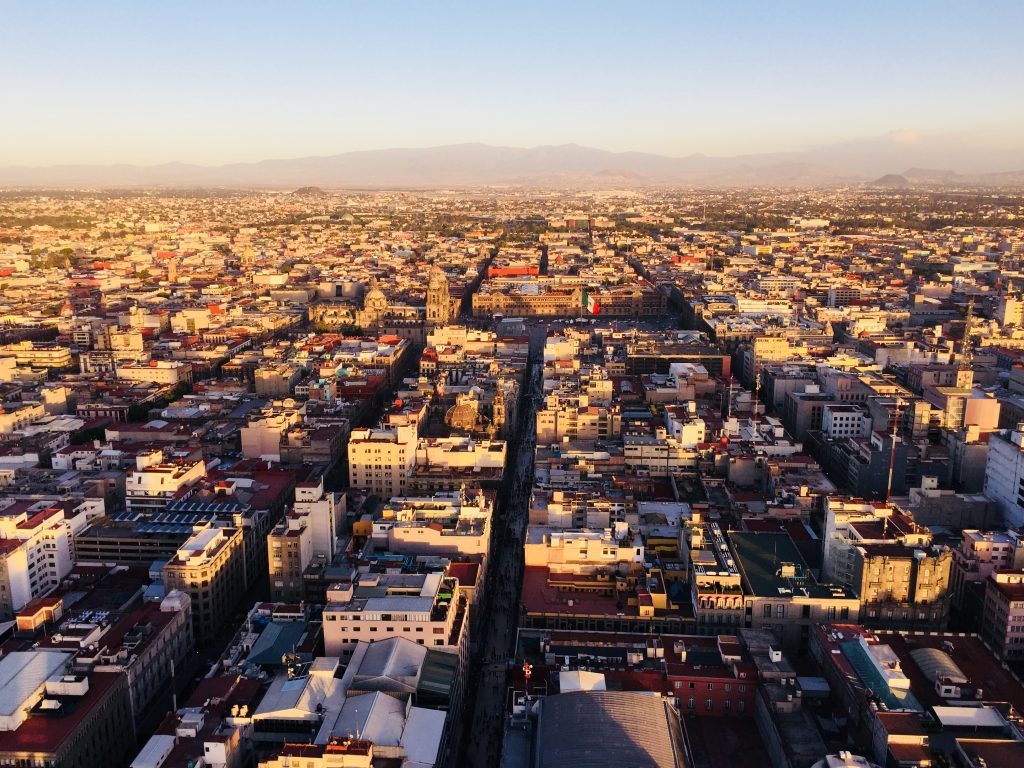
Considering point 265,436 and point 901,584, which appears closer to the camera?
point 901,584

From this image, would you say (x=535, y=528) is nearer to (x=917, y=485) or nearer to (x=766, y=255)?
(x=917, y=485)

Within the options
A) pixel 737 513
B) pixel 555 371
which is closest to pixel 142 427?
pixel 555 371

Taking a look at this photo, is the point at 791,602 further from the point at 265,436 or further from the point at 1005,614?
the point at 265,436

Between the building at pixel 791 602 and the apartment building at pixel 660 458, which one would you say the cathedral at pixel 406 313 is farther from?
the building at pixel 791 602

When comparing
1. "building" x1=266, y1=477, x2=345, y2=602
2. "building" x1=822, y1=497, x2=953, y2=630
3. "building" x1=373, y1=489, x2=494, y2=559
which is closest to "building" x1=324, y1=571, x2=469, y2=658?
"building" x1=266, y1=477, x2=345, y2=602

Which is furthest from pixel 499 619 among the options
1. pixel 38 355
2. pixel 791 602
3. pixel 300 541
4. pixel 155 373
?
pixel 38 355
